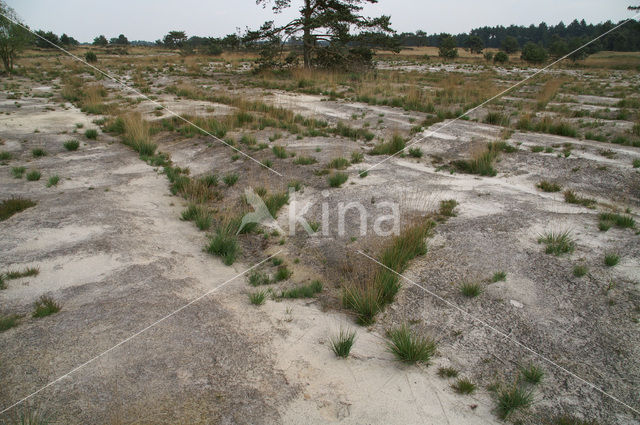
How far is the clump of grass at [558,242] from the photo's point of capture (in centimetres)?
491

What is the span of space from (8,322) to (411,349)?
3.94 metres

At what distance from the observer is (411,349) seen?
135 inches

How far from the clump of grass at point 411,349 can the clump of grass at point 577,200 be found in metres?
4.82

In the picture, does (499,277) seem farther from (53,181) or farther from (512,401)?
(53,181)

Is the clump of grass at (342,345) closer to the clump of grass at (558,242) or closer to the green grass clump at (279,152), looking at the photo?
the clump of grass at (558,242)

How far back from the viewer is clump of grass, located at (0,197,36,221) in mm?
5973

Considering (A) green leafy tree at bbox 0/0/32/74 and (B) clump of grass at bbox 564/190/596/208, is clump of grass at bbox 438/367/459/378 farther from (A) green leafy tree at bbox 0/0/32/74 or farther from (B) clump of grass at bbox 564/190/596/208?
(A) green leafy tree at bbox 0/0/32/74

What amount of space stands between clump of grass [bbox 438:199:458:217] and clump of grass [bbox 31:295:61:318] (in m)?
5.53

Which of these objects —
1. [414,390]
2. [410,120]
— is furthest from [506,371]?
[410,120]

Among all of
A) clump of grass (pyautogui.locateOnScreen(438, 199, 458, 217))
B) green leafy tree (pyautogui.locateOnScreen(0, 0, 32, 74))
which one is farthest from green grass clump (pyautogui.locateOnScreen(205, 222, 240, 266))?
green leafy tree (pyautogui.locateOnScreen(0, 0, 32, 74))

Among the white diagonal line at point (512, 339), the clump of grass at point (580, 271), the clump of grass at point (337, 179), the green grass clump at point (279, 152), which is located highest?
the green grass clump at point (279, 152)

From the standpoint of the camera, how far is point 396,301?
4.37m

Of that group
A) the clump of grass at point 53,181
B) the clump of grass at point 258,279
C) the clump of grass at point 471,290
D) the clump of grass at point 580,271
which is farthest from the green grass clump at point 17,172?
the clump of grass at point 580,271

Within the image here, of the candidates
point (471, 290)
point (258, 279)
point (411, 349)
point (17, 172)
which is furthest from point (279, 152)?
point (411, 349)
